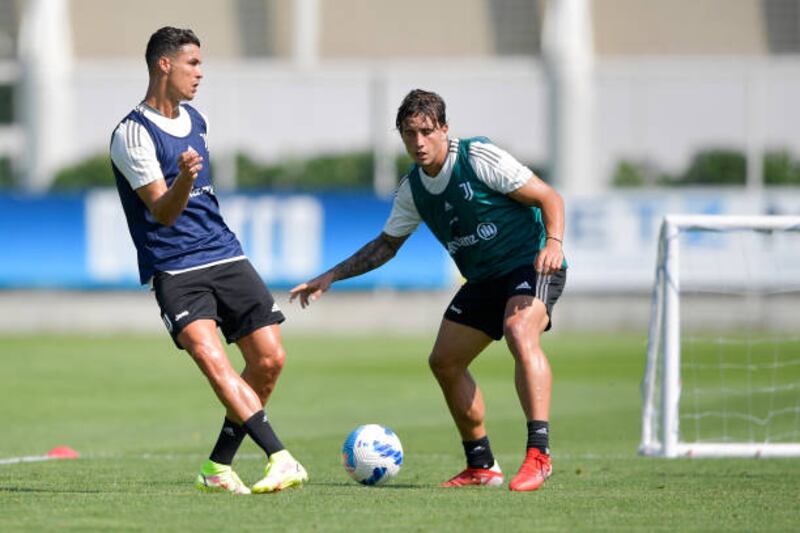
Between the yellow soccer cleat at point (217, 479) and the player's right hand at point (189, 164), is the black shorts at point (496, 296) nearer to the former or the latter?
the yellow soccer cleat at point (217, 479)

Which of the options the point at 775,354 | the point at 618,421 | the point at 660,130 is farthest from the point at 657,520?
the point at 660,130

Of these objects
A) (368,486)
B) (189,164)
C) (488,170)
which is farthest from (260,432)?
(488,170)

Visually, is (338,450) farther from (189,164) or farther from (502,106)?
(502,106)

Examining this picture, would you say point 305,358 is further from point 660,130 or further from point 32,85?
point 32,85

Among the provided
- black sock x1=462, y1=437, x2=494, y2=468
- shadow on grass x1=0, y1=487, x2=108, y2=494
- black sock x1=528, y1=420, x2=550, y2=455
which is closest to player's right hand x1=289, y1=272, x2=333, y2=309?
black sock x1=462, y1=437, x2=494, y2=468

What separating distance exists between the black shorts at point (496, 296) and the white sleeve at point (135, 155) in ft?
6.25

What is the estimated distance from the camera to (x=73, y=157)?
32.3 m

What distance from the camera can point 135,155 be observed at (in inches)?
323

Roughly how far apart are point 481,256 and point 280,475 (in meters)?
1.72

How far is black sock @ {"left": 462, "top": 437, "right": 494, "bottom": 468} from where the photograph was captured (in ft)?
30.2

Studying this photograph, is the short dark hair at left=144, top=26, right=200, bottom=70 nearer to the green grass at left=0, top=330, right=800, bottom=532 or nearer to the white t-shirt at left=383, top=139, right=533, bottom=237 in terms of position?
the white t-shirt at left=383, top=139, right=533, bottom=237

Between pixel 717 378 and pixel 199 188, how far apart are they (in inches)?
428

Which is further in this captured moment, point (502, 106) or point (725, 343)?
point (502, 106)

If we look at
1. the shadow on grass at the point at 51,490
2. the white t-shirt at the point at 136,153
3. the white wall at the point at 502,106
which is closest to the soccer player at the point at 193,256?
the white t-shirt at the point at 136,153
